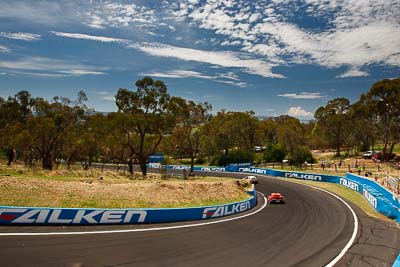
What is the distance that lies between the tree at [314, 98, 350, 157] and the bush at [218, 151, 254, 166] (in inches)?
1013

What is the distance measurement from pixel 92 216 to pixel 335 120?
93.3 m

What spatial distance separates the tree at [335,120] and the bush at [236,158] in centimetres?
2574

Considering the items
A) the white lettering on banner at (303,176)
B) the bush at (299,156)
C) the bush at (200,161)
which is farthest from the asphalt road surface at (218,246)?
the bush at (200,161)

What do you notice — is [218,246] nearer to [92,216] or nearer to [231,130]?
[92,216]

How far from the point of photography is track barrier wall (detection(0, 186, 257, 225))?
1683cm

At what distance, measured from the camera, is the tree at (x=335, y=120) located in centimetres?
9838

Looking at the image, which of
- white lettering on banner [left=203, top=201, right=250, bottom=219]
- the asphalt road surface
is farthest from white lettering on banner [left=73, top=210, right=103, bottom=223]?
white lettering on banner [left=203, top=201, right=250, bottom=219]

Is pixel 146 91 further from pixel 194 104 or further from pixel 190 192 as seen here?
pixel 194 104

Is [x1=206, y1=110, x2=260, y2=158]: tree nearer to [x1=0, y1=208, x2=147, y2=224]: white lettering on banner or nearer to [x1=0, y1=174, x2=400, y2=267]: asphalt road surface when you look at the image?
[x1=0, y1=174, x2=400, y2=267]: asphalt road surface

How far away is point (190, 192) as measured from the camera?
29.2 metres

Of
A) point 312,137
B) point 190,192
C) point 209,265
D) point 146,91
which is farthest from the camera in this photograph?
point 312,137

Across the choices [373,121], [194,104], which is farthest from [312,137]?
[194,104]

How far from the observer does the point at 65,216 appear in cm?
1784

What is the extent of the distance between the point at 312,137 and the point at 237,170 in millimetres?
54197
